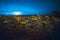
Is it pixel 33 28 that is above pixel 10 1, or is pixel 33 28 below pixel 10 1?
below

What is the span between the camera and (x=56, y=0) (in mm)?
1359

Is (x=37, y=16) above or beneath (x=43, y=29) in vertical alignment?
above

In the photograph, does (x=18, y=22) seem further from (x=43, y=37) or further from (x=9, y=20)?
(x=43, y=37)

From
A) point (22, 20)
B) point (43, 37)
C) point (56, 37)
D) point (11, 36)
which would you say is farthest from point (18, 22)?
point (56, 37)

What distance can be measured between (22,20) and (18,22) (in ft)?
0.13

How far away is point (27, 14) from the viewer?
1.35m

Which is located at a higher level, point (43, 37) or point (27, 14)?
point (27, 14)

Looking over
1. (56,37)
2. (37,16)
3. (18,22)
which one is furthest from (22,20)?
(56,37)

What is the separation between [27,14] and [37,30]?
0.17m

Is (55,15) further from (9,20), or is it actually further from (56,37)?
(9,20)

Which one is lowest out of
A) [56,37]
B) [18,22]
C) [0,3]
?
[56,37]

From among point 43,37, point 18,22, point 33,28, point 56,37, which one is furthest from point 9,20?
point 56,37

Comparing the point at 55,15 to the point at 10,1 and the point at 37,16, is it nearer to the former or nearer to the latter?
the point at 37,16

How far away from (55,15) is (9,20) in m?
0.43
